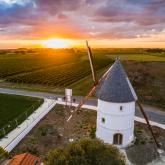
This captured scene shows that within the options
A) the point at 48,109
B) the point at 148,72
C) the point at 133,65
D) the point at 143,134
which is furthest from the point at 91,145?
the point at 133,65

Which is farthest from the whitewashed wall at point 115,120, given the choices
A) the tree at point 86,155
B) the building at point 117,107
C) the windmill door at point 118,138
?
the tree at point 86,155

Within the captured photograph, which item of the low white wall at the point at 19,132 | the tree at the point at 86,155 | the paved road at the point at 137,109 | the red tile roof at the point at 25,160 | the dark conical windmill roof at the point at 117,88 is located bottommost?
the paved road at the point at 137,109

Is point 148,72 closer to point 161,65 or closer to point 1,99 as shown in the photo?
point 161,65

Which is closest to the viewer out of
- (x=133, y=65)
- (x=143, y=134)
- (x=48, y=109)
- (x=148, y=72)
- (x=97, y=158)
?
(x=97, y=158)

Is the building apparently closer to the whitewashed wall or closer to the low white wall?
the whitewashed wall

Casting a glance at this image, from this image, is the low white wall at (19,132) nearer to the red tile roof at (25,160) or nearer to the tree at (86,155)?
the red tile roof at (25,160)

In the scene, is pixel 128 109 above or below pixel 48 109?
above
